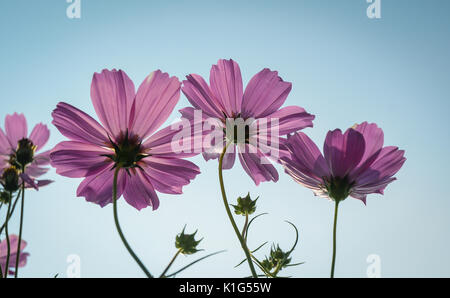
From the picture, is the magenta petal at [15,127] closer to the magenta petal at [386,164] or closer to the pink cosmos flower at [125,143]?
the pink cosmos flower at [125,143]

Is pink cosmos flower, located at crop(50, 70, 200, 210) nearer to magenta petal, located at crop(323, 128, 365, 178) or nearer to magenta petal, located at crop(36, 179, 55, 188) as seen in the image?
magenta petal, located at crop(323, 128, 365, 178)

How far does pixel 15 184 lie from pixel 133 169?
1.17 ft

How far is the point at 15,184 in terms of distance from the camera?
25.6 inches

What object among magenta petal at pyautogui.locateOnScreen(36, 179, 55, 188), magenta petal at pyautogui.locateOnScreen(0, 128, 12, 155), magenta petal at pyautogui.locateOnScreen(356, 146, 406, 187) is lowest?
magenta petal at pyautogui.locateOnScreen(356, 146, 406, 187)

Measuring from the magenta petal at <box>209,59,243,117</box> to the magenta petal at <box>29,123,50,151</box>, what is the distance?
1.97 ft

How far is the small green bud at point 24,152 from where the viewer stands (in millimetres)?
708

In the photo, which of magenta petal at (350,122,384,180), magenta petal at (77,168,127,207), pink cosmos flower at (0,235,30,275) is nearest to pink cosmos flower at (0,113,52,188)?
pink cosmos flower at (0,235,30,275)

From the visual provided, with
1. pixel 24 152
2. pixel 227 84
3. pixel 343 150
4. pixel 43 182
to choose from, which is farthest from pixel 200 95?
pixel 24 152

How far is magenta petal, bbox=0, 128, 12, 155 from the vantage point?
2.68 feet

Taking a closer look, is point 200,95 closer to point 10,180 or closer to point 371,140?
point 371,140

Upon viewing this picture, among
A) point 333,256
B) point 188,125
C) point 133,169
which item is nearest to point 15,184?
point 133,169

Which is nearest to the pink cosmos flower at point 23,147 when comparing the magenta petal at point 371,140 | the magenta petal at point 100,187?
the magenta petal at point 100,187

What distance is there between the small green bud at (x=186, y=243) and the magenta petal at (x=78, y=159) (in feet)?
0.37
